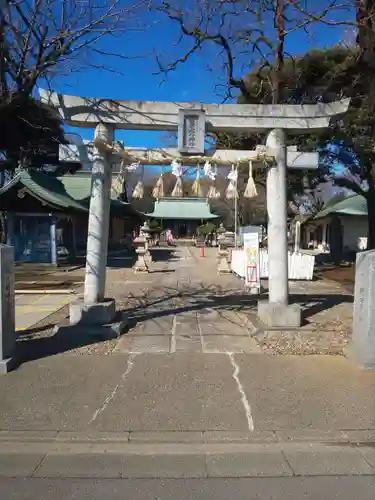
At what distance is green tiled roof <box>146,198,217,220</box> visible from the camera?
49250 mm

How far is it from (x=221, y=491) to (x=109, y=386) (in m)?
2.19

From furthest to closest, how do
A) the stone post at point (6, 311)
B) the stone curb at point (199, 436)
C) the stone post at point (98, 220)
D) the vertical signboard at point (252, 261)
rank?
the vertical signboard at point (252, 261) → the stone post at point (98, 220) → the stone post at point (6, 311) → the stone curb at point (199, 436)

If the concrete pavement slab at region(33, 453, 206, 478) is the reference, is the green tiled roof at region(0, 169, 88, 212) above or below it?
above

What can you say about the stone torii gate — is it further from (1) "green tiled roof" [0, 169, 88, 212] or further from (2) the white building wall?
(2) the white building wall

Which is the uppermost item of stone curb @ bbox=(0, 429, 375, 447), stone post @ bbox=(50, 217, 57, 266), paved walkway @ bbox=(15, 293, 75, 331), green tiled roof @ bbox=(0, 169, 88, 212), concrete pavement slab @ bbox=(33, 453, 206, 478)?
green tiled roof @ bbox=(0, 169, 88, 212)

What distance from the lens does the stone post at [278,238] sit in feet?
23.6

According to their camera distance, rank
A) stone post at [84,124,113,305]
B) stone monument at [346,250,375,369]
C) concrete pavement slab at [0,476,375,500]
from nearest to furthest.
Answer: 1. concrete pavement slab at [0,476,375,500]
2. stone monument at [346,250,375,369]
3. stone post at [84,124,113,305]

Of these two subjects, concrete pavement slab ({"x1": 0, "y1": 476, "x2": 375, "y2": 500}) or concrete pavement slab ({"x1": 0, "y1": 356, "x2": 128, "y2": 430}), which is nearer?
concrete pavement slab ({"x1": 0, "y1": 476, "x2": 375, "y2": 500})

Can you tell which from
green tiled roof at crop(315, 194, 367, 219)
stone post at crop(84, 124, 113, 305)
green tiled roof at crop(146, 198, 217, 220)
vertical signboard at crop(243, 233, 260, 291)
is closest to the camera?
stone post at crop(84, 124, 113, 305)

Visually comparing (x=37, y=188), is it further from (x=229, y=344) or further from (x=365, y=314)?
(x=365, y=314)

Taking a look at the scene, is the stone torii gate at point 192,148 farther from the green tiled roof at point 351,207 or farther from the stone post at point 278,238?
the green tiled roof at point 351,207

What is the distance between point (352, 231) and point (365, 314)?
22.9 meters

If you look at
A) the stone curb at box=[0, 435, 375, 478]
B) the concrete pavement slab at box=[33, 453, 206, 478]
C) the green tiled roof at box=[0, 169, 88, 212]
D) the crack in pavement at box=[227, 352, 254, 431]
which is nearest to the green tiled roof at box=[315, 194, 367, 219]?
the green tiled roof at box=[0, 169, 88, 212]

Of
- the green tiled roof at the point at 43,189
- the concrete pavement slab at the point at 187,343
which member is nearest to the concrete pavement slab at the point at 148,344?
the concrete pavement slab at the point at 187,343
